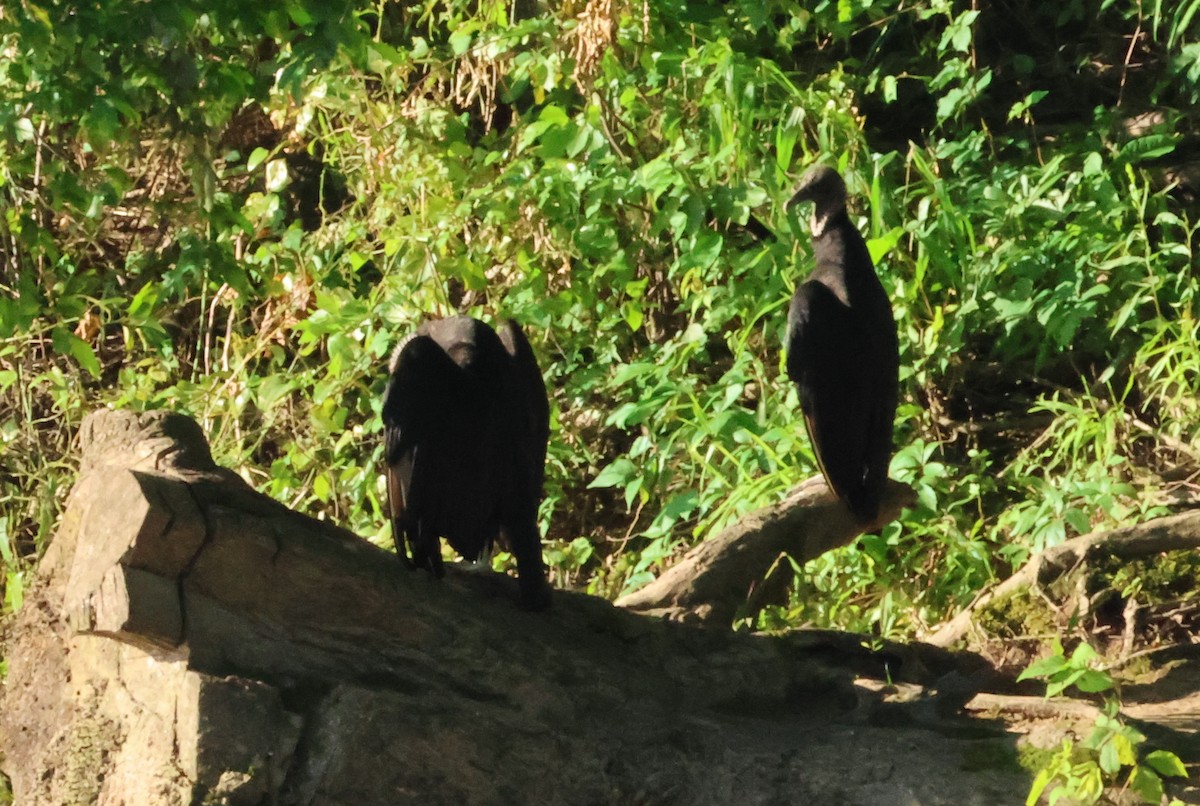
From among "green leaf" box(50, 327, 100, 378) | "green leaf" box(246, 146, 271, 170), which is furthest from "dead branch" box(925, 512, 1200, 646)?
"green leaf" box(246, 146, 271, 170)

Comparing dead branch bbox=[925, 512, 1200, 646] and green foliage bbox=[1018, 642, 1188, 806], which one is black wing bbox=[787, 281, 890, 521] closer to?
dead branch bbox=[925, 512, 1200, 646]

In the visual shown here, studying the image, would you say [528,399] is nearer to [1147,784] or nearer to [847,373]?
[847,373]

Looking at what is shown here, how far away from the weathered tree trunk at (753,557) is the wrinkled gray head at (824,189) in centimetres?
80

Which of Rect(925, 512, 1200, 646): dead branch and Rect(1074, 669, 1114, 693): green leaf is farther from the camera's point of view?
Rect(925, 512, 1200, 646): dead branch

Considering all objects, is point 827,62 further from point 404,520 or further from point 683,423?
point 404,520

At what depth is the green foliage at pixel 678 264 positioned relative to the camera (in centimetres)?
384

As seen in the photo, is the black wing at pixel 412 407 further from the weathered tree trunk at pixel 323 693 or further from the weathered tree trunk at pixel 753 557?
the weathered tree trunk at pixel 753 557

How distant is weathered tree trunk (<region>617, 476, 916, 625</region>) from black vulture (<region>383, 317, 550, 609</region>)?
0.32 m

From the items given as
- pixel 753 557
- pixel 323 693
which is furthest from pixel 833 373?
pixel 323 693

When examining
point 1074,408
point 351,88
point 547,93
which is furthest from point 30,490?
point 1074,408

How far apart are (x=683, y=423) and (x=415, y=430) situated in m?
1.75

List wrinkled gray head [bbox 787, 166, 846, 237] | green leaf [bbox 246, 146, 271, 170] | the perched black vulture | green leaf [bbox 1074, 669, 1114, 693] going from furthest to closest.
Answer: green leaf [bbox 246, 146, 271, 170]
wrinkled gray head [bbox 787, 166, 846, 237]
the perched black vulture
green leaf [bbox 1074, 669, 1114, 693]

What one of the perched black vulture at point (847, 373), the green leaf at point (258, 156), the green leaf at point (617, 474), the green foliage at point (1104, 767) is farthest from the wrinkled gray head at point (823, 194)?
the green leaf at point (258, 156)

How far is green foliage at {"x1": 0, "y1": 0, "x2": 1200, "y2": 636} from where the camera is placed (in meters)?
3.84
